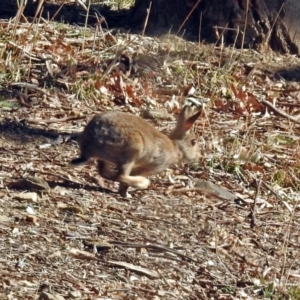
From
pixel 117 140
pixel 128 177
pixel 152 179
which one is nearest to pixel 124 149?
pixel 117 140

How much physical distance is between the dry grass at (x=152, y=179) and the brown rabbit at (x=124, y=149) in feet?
0.57

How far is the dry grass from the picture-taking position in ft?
19.5

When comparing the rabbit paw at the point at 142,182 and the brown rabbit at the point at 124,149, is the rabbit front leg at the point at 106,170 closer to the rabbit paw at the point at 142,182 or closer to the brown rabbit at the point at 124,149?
the brown rabbit at the point at 124,149

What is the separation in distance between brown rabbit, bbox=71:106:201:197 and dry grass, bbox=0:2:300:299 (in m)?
0.17

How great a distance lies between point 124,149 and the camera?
6836 mm

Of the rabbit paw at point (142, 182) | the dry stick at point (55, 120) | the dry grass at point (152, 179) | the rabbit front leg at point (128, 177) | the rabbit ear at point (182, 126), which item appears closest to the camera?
the dry grass at point (152, 179)

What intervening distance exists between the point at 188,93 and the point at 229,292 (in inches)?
143

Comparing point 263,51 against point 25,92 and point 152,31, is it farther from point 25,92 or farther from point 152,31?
point 25,92

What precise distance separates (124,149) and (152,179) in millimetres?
876

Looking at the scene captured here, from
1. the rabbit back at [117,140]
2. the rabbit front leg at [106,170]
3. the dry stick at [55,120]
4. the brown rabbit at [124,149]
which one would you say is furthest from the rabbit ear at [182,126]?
the dry stick at [55,120]

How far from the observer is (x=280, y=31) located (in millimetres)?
10398

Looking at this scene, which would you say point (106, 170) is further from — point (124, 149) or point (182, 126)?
point (182, 126)

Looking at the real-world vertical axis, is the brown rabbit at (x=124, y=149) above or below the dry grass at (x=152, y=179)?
above

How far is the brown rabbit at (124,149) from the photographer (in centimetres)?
679
